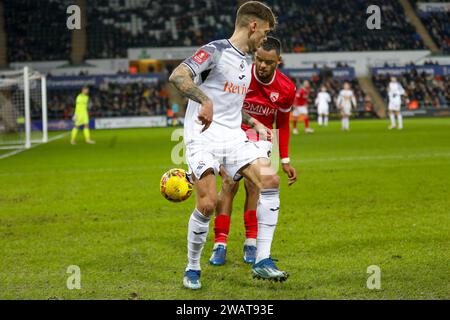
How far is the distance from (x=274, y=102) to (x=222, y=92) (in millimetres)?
1288

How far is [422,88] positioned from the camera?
1679 inches

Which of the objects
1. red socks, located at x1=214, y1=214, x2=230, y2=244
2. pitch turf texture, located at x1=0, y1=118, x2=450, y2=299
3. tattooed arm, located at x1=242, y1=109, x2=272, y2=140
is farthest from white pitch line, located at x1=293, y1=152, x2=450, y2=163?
tattooed arm, located at x1=242, y1=109, x2=272, y2=140

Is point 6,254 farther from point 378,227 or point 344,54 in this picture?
point 344,54

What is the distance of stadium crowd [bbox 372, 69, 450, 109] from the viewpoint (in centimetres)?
Answer: 4166

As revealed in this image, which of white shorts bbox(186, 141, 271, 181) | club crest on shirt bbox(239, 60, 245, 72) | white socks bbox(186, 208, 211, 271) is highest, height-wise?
club crest on shirt bbox(239, 60, 245, 72)

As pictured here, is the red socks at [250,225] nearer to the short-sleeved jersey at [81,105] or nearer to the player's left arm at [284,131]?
the player's left arm at [284,131]

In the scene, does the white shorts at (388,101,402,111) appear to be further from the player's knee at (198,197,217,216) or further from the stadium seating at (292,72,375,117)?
the player's knee at (198,197,217,216)

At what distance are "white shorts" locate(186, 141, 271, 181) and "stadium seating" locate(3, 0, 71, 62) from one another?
40345 millimetres

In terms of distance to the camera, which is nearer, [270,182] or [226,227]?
[270,182]

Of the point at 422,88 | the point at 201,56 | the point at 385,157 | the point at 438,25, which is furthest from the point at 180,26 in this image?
the point at 201,56

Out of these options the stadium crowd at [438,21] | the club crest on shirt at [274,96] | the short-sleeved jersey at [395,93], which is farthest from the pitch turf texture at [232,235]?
the stadium crowd at [438,21]

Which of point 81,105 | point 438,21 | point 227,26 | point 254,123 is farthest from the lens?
point 438,21

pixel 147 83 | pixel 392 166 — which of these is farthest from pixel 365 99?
pixel 392 166

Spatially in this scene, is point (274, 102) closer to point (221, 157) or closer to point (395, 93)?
point (221, 157)
